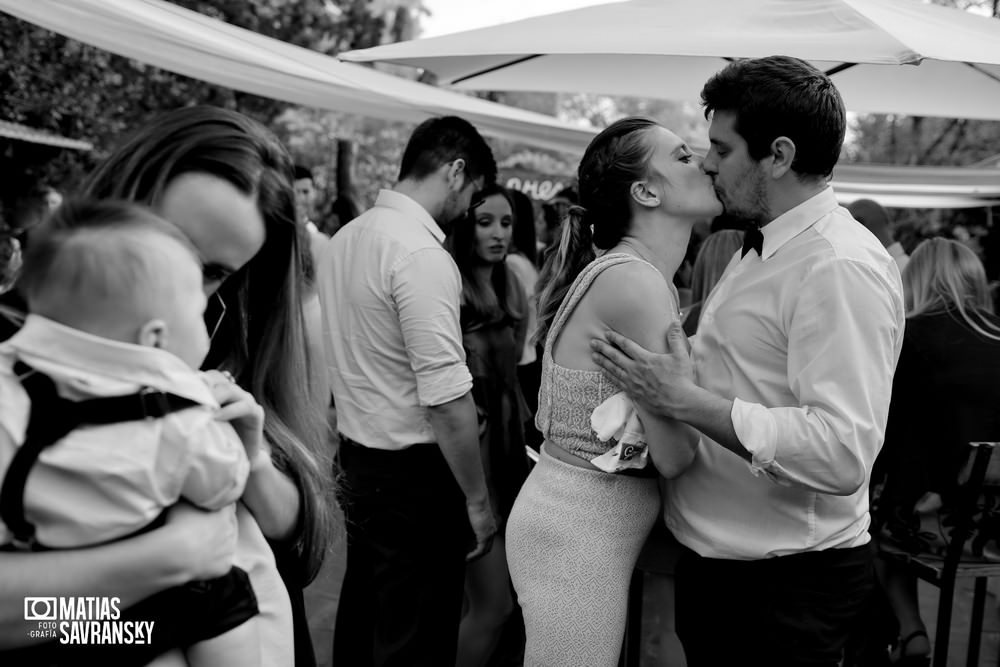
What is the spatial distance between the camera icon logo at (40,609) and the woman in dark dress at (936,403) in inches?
141

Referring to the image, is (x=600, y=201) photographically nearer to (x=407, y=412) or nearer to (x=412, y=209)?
(x=412, y=209)

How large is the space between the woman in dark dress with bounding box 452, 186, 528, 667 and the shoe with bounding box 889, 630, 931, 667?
5.98ft

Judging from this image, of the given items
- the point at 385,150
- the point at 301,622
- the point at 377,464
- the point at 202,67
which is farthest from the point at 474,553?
the point at 385,150

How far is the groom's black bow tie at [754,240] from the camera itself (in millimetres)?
2254

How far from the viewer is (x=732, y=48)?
280cm

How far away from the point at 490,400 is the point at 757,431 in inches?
80.2

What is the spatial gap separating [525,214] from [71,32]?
2.96 m

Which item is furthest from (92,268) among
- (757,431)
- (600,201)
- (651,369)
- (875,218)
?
(875,218)

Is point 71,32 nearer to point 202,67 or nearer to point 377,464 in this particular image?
point 202,67

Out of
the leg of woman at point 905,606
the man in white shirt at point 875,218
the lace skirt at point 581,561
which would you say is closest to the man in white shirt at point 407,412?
the lace skirt at point 581,561

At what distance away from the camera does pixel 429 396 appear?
9.98 ft

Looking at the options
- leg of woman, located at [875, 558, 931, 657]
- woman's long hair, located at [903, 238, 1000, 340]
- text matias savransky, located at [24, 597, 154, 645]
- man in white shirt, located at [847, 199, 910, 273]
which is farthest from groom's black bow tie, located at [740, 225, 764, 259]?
man in white shirt, located at [847, 199, 910, 273]

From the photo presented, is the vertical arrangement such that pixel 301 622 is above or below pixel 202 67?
below

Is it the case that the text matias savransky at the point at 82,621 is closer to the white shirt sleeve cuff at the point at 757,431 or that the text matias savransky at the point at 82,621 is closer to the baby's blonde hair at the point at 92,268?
the baby's blonde hair at the point at 92,268
